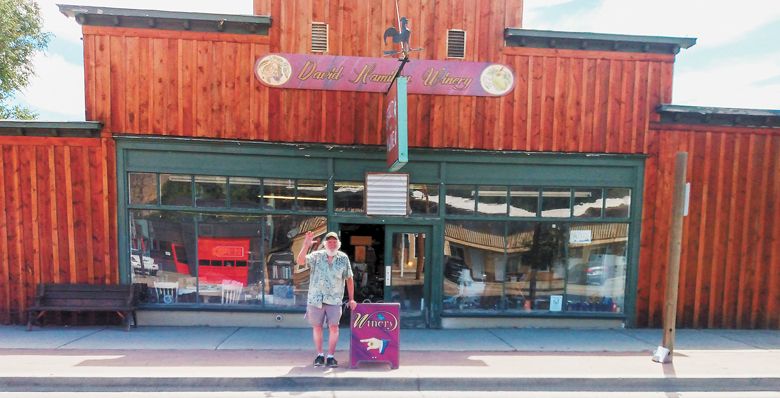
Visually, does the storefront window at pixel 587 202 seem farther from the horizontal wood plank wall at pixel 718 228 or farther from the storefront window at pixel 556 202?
the horizontal wood plank wall at pixel 718 228

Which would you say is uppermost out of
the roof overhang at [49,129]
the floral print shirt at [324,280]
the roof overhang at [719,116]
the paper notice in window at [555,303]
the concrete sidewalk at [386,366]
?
the roof overhang at [719,116]

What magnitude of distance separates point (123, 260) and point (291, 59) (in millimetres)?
4520

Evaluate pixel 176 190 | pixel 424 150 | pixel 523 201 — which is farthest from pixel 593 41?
pixel 176 190

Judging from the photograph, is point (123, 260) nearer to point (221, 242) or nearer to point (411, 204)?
point (221, 242)

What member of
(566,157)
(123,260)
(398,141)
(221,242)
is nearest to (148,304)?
(123,260)

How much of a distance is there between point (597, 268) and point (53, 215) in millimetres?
9659

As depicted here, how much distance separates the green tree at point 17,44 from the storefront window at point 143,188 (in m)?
11.8

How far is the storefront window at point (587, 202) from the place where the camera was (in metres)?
7.43

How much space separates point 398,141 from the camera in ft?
18.8

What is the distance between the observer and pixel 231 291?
724 centimetres

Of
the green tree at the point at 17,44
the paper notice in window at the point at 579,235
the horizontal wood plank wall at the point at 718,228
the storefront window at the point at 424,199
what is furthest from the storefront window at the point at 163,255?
the green tree at the point at 17,44

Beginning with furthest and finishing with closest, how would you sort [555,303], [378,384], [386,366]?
[555,303], [386,366], [378,384]

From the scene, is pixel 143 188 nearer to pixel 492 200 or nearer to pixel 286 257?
pixel 286 257

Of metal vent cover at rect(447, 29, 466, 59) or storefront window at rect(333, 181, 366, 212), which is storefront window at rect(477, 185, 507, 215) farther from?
metal vent cover at rect(447, 29, 466, 59)
